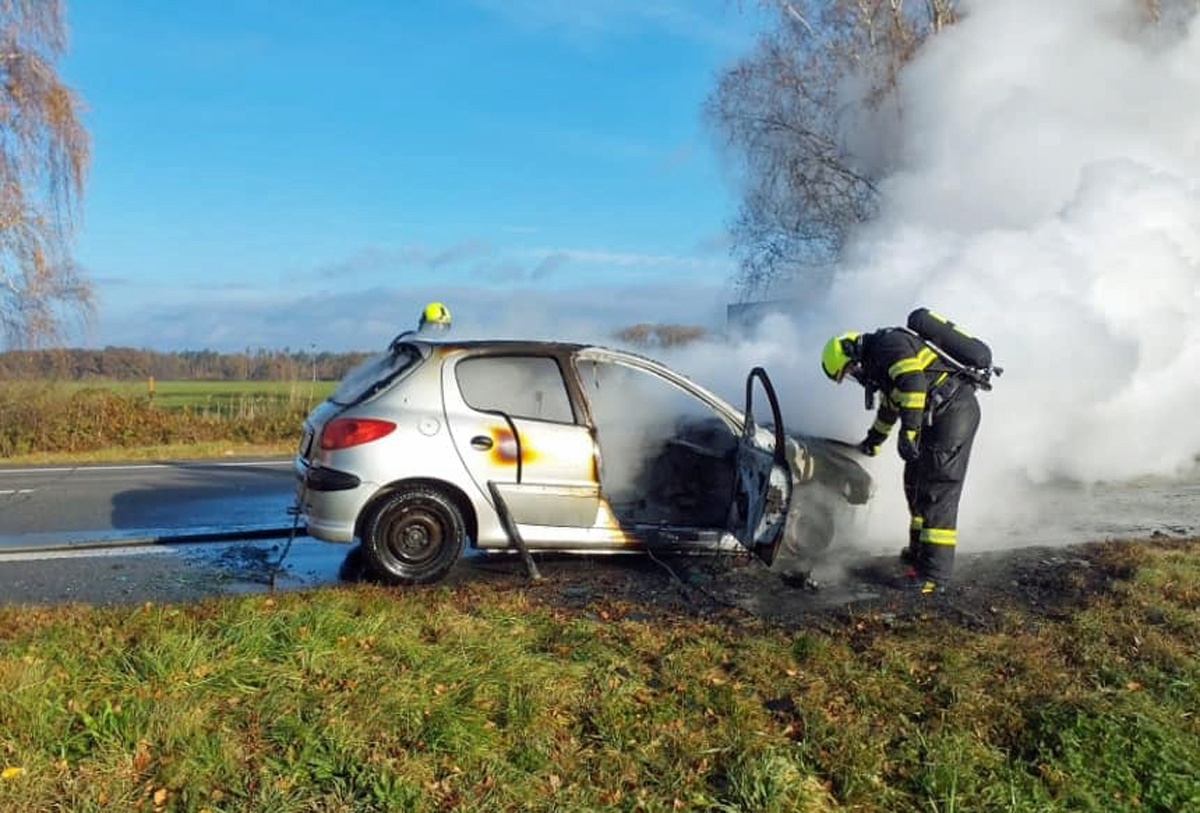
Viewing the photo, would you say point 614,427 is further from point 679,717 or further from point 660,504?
point 679,717

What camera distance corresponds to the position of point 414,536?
5887 mm

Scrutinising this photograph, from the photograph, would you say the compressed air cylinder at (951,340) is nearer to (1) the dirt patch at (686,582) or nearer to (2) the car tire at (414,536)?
(1) the dirt patch at (686,582)

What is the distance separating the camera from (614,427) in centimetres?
677

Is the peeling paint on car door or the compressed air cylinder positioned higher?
the compressed air cylinder

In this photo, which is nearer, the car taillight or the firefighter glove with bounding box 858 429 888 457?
the car taillight

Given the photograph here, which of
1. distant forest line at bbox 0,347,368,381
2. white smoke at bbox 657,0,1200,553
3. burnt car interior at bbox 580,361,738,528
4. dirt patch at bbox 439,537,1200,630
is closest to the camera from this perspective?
dirt patch at bbox 439,537,1200,630

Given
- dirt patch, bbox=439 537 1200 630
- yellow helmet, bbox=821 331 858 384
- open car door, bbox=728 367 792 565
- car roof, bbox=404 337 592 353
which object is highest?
yellow helmet, bbox=821 331 858 384

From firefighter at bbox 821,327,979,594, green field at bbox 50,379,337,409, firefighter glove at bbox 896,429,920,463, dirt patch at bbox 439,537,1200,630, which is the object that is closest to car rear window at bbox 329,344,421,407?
dirt patch at bbox 439,537,1200,630

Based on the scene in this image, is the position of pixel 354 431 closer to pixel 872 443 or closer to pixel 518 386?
pixel 518 386

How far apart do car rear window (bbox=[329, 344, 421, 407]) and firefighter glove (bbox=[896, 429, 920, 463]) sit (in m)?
3.01

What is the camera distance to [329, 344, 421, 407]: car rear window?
19.8ft

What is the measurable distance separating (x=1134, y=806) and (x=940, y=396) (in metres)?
3.07

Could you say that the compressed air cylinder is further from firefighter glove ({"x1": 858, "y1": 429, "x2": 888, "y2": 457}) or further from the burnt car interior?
the burnt car interior

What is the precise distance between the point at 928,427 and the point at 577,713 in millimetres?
3249
